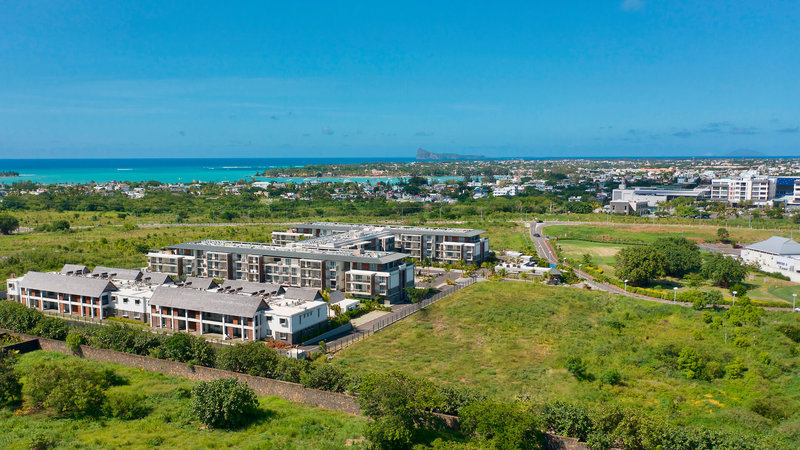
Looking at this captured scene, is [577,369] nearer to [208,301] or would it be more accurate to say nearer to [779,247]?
[208,301]

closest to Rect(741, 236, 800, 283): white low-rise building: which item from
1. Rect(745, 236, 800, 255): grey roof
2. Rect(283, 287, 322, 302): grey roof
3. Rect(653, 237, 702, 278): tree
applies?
Rect(745, 236, 800, 255): grey roof

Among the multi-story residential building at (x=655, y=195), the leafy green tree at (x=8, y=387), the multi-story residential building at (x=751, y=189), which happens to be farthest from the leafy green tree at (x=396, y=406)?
the multi-story residential building at (x=751, y=189)

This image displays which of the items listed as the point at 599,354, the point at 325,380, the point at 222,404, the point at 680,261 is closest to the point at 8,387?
the point at 222,404

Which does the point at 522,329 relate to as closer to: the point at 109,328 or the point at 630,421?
the point at 630,421

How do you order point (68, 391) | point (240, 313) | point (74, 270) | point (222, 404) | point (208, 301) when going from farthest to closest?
point (74, 270) < point (208, 301) < point (240, 313) < point (68, 391) < point (222, 404)

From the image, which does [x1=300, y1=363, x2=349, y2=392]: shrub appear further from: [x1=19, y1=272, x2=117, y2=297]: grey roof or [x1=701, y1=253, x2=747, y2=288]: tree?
[x1=701, y1=253, x2=747, y2=288]: tree

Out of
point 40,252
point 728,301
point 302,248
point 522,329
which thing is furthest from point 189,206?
point 728,301
